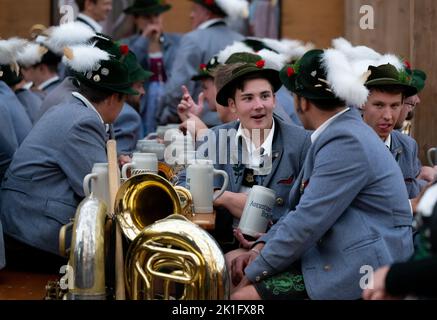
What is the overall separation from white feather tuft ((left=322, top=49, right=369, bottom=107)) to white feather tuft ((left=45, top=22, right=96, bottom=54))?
76.6 inches

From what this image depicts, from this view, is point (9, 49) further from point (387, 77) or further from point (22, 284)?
point (387, 77)

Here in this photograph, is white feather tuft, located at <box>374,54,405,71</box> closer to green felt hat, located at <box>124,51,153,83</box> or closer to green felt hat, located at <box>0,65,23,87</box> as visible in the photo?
green felt hat, located at <box>124,51,153,83</box>

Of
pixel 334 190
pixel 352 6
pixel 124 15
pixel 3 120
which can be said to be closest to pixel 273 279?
pixel 334 190

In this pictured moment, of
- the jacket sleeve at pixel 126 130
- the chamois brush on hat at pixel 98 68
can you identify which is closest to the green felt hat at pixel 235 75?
the chamois brush on hat at pixel 98 68

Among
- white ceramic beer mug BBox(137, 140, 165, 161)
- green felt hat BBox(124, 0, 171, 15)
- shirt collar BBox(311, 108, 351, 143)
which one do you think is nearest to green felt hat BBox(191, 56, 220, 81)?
white ceramic beer mug BBox(137, 140, 165, 161)

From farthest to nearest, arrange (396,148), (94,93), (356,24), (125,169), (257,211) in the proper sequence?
(356,24)
(396,148)
(94,93)
(125,169)
(257,211)

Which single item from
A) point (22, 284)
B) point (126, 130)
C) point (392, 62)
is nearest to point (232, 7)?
point (126, 130)

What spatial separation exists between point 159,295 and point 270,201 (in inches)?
Answer: 44.9

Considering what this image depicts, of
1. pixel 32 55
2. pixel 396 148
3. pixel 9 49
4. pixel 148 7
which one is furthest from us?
pixel 148 7

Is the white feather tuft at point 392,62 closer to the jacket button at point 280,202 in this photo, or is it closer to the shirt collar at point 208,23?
the jacket button at point 280,202

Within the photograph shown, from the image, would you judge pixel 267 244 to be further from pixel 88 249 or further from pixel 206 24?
pixel 206 24

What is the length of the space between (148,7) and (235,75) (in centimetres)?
572

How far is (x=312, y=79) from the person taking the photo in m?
5.07

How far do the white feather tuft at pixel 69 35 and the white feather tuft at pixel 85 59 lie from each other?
362mm
